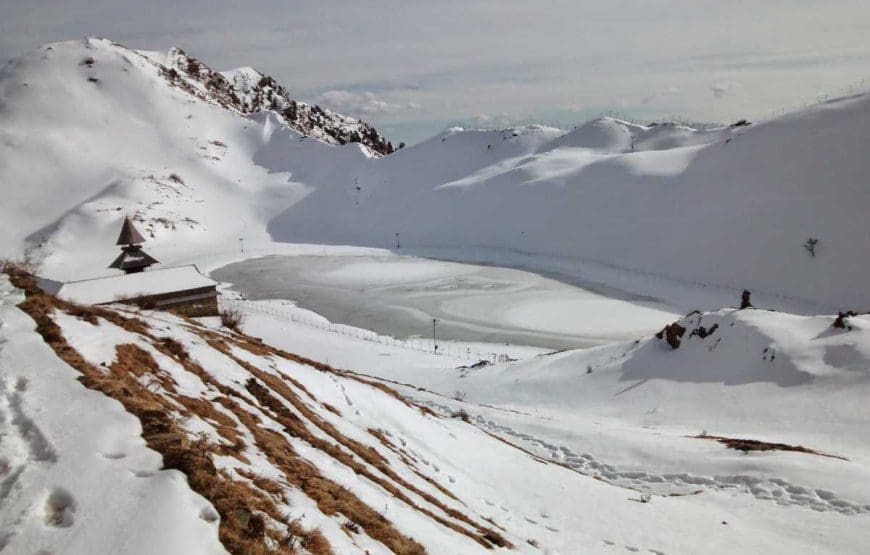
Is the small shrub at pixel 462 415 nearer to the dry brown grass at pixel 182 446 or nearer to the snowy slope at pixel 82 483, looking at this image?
the dry brown grass at pixel 182 446

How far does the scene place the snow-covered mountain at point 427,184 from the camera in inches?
2009

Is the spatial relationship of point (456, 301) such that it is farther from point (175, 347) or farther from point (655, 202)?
point (175, 347)

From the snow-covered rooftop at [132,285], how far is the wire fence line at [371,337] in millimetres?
12427

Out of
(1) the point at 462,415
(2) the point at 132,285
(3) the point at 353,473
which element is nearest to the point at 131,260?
(2) the point at 132,285

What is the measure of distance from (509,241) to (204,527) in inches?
2793

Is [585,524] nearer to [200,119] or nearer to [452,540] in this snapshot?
[452,540]

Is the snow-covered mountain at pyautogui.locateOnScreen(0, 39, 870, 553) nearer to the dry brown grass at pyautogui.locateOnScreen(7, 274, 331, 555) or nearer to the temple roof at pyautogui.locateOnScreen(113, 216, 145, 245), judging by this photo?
the dry brown grass at pyautogui.locateOnScreen(7, 274, 331, 555)

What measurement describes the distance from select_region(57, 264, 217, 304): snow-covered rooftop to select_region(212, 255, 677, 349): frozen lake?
16023 mm

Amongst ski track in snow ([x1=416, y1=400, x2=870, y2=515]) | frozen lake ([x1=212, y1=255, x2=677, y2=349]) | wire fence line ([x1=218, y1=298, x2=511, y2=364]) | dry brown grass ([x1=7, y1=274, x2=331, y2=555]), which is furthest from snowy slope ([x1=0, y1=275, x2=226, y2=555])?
frozen lake ([x1=212, y1=255, x2=677, y2=349])

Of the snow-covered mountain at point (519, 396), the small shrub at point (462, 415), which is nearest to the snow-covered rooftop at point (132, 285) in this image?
the snow-covered mountain at point (519, 396)

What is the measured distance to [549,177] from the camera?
81.8 m

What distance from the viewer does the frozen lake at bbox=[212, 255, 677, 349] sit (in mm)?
40656

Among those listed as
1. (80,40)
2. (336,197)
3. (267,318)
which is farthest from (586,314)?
(80,40)

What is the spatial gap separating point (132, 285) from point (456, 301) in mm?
27602
